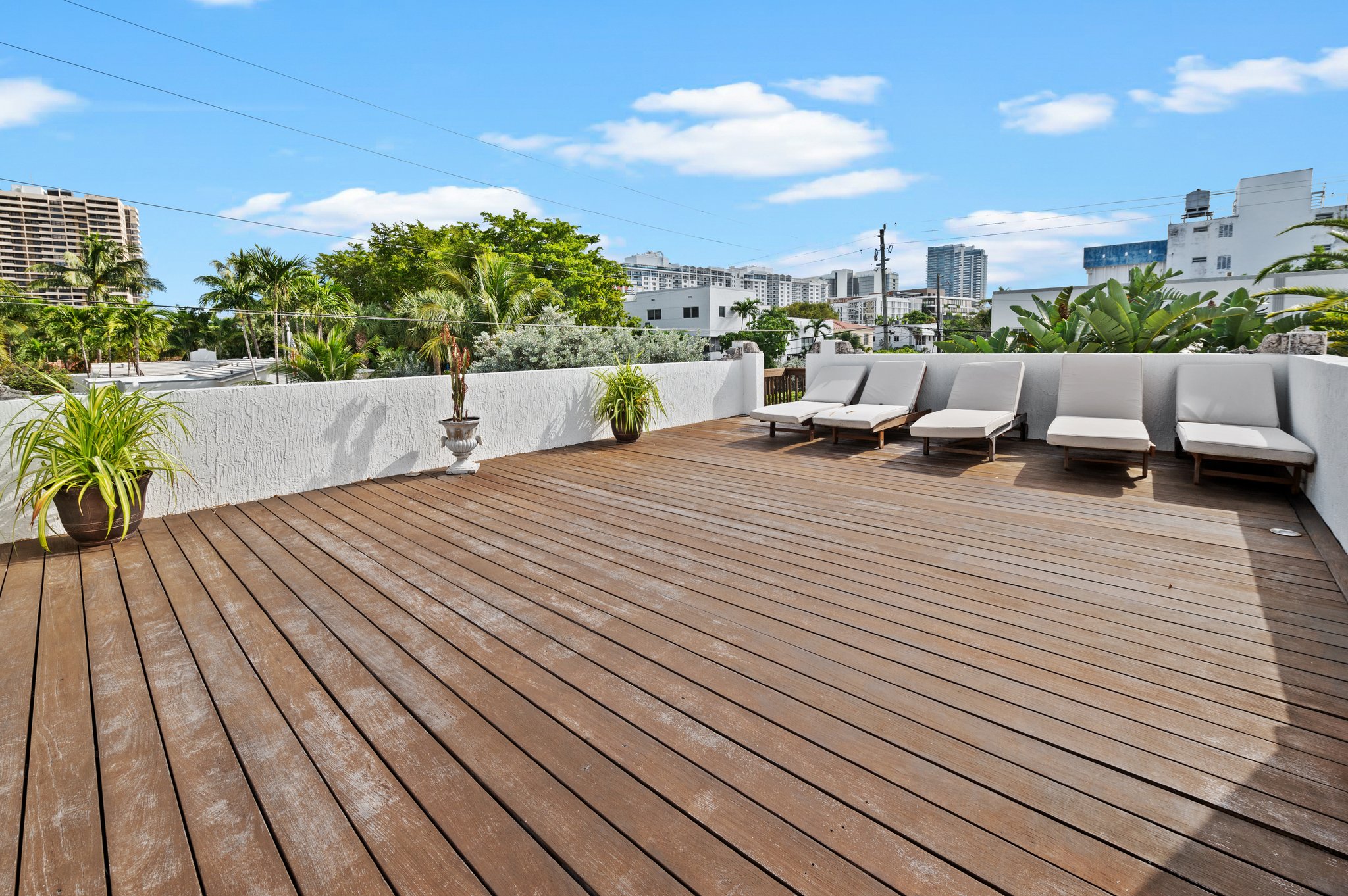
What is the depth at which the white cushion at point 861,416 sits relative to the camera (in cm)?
602

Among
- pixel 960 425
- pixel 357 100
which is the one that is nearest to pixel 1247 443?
pixel 960 425

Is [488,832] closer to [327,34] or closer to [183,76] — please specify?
[327,34]

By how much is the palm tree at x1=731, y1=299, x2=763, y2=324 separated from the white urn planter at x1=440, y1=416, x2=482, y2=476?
151 ft

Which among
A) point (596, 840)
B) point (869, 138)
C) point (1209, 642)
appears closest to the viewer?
point (596, 840)

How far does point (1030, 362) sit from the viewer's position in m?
6.71

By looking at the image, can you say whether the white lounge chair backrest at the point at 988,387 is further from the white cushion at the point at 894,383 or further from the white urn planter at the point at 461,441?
the white urn planter at the point at 461,441

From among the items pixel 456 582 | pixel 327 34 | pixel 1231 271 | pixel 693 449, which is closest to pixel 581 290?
pixel 327 34

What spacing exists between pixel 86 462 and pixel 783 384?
8.47 meters

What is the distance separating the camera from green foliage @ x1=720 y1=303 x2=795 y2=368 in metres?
18.8

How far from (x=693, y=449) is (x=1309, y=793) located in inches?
204

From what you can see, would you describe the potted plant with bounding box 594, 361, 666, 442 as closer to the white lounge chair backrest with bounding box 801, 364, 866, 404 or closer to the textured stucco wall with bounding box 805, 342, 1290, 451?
the white lounge chair backrest with bounding box 801, 364, 866, 404

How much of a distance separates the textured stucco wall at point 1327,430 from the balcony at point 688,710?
0.60ft

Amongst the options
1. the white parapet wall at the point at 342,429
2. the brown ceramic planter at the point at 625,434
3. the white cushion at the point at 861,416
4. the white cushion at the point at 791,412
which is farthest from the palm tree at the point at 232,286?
the white cushion at the point at 861,416

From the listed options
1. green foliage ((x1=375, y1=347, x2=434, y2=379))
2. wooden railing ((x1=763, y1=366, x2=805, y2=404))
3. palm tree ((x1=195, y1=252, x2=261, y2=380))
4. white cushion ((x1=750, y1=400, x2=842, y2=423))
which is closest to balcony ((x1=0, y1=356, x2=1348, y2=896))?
white cushion ((x1=750, y1=400, x2=842, y2=423))
